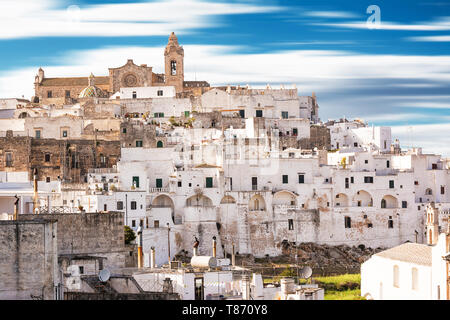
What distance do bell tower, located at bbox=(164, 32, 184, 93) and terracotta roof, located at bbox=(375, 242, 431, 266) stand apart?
2932cm

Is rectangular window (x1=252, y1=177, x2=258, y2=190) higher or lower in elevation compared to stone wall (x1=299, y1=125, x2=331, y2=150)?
lower

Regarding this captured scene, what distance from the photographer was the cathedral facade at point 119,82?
46062 millimetres

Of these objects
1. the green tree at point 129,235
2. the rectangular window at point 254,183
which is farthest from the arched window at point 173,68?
the green tree at point 129,235

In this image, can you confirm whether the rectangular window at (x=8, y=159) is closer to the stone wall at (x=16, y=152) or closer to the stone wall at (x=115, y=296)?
the stone wall at (x=16, y=152)

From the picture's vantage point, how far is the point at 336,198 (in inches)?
1368

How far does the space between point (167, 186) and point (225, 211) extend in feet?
8.33

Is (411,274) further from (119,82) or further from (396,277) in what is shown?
(119,82)

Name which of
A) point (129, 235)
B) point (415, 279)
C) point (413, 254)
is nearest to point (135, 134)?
point (129, 235)

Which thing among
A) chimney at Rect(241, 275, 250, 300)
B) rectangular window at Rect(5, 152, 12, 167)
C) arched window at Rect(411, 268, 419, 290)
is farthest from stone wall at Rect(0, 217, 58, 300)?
rectangular window at Rect(5, 152, 12, 167)

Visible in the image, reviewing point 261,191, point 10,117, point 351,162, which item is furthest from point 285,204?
point 10,117

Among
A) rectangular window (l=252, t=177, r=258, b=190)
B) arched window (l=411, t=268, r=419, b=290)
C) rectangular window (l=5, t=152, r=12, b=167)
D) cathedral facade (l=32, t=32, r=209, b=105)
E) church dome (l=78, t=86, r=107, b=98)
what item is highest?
cathedral facade (l=32, t=32, r=209, b=105)

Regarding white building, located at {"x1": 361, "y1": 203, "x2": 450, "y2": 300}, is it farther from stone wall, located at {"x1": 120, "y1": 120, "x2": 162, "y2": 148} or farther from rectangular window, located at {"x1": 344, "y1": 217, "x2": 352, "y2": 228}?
stone wall, located at {"x1": 120, "y1": 120, "x2": 162, "y2": 148}

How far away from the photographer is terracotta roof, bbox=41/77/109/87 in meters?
48.4
